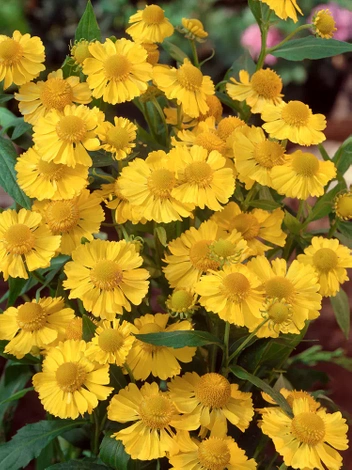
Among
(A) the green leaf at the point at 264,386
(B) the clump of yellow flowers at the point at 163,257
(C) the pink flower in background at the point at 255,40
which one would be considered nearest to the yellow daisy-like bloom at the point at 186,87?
(B) the clump of yellow flowers at the point at 163,257

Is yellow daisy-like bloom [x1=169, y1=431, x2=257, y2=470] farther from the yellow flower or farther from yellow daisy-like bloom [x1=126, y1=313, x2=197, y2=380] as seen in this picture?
the yellow flower

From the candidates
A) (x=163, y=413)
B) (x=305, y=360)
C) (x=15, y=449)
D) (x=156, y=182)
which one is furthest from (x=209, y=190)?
(x=305, y=360)

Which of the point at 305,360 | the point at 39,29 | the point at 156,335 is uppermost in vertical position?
the point at 156,335

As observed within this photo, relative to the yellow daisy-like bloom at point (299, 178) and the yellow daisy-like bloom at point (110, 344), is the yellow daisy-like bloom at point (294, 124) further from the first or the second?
the yellow daisy-like bloom at point (110, 344)

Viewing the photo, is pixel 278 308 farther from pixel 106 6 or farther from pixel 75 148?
pixel 106 6

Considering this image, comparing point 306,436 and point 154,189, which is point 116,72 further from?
point 306,436

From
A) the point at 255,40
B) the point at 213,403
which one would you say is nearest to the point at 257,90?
the point at 213,403
